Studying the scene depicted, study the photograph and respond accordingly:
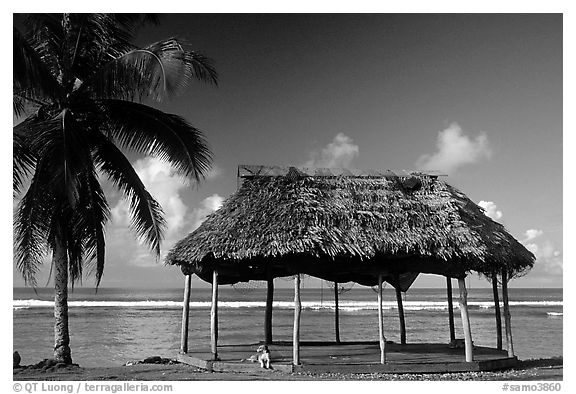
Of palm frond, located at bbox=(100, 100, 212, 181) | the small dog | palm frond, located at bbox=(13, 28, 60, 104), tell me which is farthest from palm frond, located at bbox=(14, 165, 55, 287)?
the small dog

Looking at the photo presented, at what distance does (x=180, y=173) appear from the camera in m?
11.5

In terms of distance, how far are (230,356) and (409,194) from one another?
3960 mm

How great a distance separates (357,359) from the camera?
35.5 ft

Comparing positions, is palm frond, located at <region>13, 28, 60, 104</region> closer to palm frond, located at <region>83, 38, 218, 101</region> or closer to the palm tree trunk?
palm frond, located at <region>83, 38, 218, 101</region>

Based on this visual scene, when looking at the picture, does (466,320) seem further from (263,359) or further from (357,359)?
(263,359)

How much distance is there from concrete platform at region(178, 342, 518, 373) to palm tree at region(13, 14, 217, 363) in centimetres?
214

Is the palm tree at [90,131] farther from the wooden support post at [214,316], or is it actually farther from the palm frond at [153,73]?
the wooden support post at [214,316]

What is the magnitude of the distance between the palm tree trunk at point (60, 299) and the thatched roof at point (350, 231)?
73.2 inches

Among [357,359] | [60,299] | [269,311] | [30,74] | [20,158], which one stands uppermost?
[30,74]

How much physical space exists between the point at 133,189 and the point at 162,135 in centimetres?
104

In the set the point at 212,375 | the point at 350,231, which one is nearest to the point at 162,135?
the point at 350,231

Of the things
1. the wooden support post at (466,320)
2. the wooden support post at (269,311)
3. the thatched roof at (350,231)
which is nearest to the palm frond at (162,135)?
the thatched roof at (350,231)
